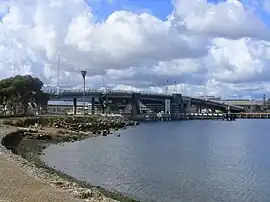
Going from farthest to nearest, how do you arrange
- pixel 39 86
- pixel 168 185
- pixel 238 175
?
1. pixel 39 86
2. pixel 238 175
3. pixel 168 185

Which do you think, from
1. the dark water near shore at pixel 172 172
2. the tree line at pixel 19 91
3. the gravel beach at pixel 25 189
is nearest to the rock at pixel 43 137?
the dark water near shore at pixel 172 172

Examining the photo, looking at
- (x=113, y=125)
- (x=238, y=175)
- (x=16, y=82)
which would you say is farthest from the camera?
(x=113, y=125)

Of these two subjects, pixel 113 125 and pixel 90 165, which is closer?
pixel 90 165

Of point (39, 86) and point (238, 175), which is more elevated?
point (39, 86)

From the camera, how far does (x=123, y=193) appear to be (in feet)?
128

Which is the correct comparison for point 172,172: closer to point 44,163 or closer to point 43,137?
point 44,163

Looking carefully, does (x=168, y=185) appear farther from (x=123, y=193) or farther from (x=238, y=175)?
(x=238, y=175)

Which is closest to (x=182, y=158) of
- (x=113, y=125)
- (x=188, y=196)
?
(x=188, y=196)

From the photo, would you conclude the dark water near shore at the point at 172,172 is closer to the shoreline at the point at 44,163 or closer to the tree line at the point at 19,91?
the shoreline at the point at 44,163

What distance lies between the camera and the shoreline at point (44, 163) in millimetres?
30828

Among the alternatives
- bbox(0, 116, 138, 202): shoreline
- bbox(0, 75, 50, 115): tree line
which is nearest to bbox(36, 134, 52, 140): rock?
bbox(0, 116, 138, 202): shoreline

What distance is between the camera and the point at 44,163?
55.5 meters

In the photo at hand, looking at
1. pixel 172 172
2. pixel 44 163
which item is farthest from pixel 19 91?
pixel 172 172

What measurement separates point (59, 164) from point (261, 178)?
23.5 metres
